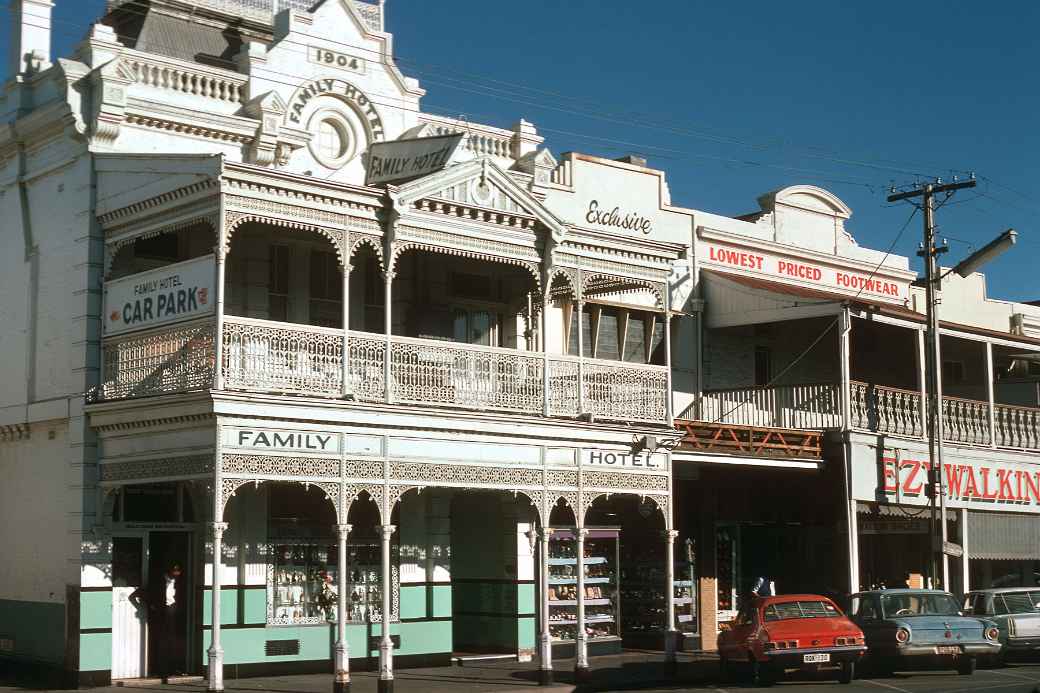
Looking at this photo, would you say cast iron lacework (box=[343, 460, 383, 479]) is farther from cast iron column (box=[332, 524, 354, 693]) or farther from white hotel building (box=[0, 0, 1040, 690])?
cast iron column (box=[332, 524, 354, 693])

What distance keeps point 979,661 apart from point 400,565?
1080 centimetres

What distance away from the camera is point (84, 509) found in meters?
21.0

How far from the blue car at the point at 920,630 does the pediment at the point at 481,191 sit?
7994mm

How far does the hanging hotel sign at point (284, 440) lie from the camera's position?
19.6 m

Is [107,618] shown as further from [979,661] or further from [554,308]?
[979,661]

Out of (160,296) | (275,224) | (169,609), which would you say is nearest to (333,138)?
(275,224)

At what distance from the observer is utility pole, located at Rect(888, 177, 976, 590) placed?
29156 mm

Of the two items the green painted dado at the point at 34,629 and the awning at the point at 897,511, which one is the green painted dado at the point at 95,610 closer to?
the green painted dado at the point at 34,629

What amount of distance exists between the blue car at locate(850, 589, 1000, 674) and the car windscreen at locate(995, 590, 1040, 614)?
6.66 feet

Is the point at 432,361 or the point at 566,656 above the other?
the point at 432,361

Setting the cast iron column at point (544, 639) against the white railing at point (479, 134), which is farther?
the white railing at point (479, 134)

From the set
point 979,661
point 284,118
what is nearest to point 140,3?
point 284,118

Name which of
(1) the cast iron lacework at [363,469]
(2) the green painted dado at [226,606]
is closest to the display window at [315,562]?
(2) the green painted dado at [226,606]

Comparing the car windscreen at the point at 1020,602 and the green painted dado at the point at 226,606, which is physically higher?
the green painted dado at the point at 226,606
